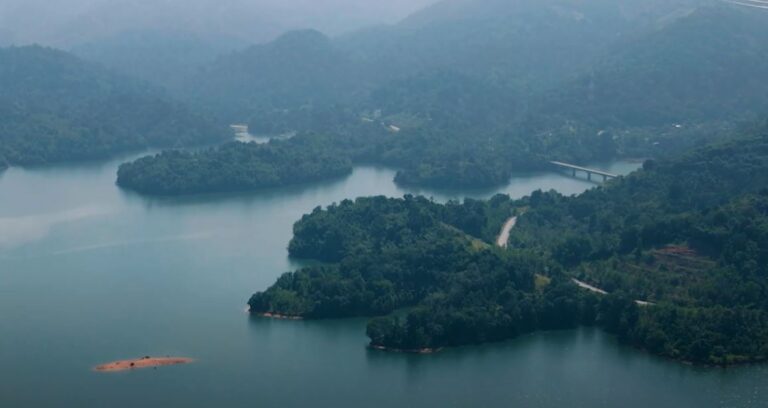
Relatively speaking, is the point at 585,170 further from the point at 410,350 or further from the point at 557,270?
the point at 410,350

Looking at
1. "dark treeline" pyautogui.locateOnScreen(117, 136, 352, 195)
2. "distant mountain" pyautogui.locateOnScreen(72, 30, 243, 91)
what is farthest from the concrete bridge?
"distant mountain" pyautogui.locateOnScreen(72, 30, 243, 91)

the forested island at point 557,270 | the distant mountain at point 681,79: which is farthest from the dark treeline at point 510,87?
the forested island at point 557,270

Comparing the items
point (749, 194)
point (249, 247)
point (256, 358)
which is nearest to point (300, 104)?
point (249, 247)

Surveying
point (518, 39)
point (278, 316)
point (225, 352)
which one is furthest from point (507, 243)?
point (518, 39)

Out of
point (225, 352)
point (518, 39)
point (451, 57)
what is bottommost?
point (225, 352)

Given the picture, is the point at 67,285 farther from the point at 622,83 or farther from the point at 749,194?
the point at 622,83
